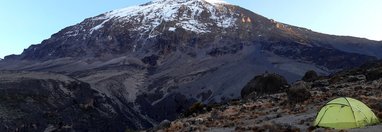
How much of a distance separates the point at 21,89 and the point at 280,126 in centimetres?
11321

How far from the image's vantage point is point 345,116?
2611 cm

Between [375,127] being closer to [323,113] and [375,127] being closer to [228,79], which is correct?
[323,113]

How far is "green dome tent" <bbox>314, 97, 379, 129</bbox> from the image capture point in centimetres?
2595

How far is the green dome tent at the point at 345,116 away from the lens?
85.1 feet

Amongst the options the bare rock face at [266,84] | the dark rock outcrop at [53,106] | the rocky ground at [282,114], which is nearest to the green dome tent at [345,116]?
the rocky ground at [282,114]

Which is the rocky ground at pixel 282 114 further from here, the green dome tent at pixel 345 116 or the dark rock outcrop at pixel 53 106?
the dark rock outcrop at pixel 53 106

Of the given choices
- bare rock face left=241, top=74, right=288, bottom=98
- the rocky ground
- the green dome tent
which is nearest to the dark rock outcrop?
bare rock face left=241, top=74, right=288, bottom=98

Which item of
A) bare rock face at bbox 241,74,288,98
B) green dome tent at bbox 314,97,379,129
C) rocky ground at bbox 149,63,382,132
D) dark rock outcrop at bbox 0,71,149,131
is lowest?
dark rock outcrop at bbox 0,71,149,131

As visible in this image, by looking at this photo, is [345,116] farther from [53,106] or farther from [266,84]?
[53,106]

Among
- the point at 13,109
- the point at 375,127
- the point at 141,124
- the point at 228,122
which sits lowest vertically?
the point at 141,124

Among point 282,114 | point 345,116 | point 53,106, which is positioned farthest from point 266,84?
point 53,106

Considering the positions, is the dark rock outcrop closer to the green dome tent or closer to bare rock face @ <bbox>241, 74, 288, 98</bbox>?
bare rock face @ <bbox>241, 74, 288, 98</bbox>

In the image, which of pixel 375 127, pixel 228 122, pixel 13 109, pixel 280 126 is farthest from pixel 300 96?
pixel 13 109

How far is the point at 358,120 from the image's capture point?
85.1 ft
